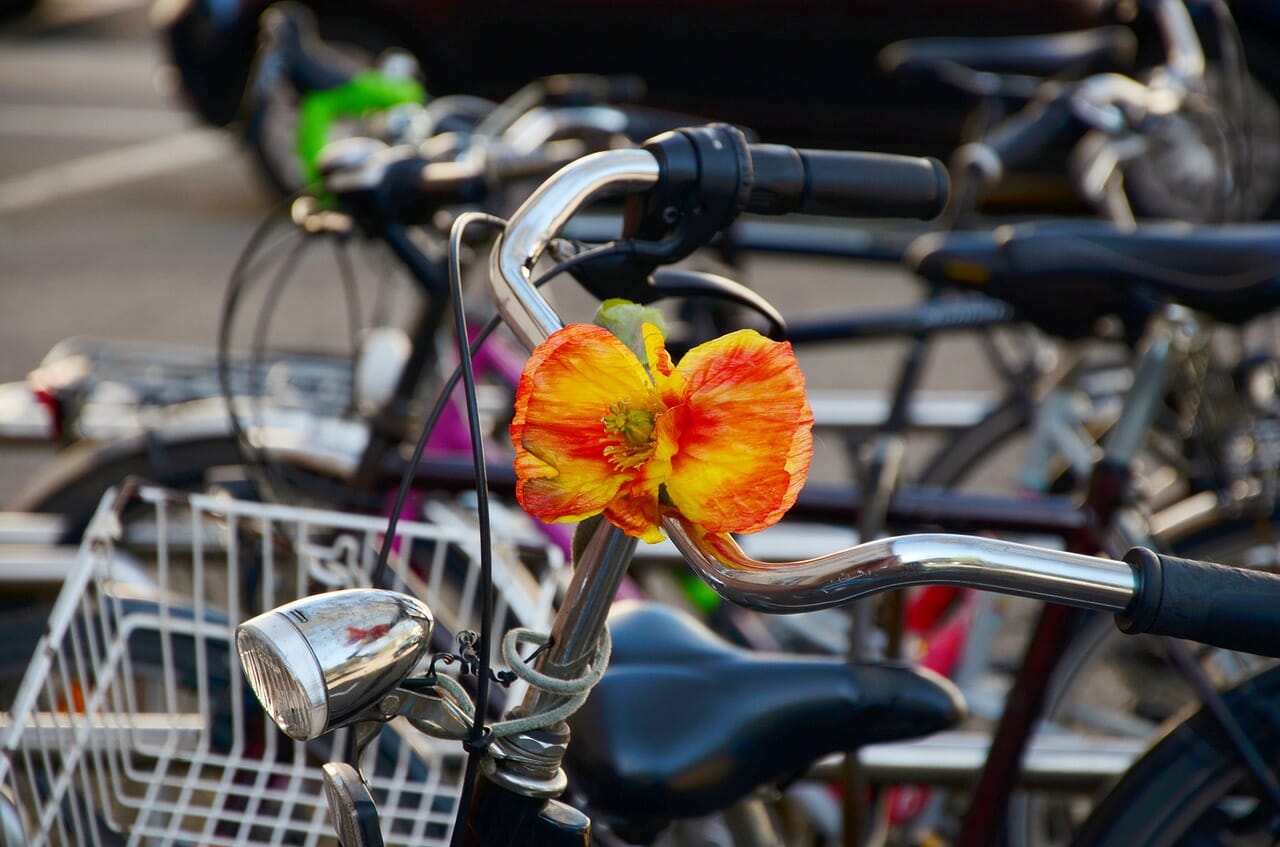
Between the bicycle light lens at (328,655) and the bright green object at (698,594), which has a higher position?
the bicycle light lens at (328,655)

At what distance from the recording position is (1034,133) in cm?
225

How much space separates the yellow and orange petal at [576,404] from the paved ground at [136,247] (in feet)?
7.54

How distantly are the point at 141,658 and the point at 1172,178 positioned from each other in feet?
7.48

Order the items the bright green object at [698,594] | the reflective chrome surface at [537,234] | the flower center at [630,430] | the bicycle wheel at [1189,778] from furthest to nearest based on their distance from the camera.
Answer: the bright green object at [698,594]
the bicycle wheel at [1189,778]
the reflective chrome surface at [537,234]
the flower center at [630,430]

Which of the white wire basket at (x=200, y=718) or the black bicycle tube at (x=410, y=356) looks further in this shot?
the black bicycle tube at (x=410, y=356)

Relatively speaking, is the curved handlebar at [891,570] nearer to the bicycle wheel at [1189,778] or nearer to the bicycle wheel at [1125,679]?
the bicycle wheel at [1189,778]

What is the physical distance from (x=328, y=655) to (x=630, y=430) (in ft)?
0.76

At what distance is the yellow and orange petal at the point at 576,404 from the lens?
65 cm

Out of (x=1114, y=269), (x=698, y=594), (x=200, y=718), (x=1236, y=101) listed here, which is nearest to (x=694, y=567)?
(x=200, y=718)

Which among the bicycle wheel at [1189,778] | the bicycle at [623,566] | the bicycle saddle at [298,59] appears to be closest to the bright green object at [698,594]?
the bicycle wheel at [1189,778]

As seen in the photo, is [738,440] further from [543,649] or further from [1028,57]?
[1028,57]

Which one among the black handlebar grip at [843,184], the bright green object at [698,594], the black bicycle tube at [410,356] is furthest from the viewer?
the bright green object at [698,594]

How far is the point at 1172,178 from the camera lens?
2.54m

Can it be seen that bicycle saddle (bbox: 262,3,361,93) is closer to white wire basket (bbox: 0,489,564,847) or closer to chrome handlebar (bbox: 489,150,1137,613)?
white wire basket (bbox: 0,489,564,847)
